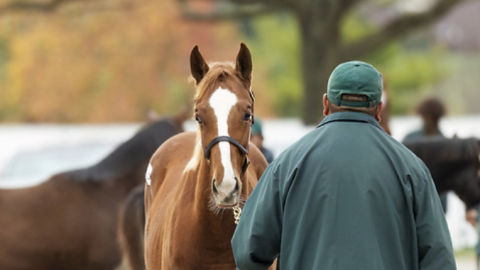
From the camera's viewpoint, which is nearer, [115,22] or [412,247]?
[412,247]

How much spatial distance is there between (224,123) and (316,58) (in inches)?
451

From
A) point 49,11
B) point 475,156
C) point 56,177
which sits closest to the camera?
point 475,156

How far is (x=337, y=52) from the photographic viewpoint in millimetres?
15508

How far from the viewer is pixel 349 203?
10.2ft

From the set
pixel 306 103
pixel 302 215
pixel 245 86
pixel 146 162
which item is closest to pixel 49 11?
pixel 306 103

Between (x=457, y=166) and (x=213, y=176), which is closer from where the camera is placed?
(x=213, y=176)

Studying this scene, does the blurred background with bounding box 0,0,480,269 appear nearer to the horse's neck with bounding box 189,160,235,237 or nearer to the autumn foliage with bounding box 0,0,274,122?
the autumn foliage with bounding box 0,0,274,122

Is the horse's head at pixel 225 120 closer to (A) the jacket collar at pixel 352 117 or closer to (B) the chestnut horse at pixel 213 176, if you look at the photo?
(B) the chestnut horse at pixel 213 176

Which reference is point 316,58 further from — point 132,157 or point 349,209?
point 349,209

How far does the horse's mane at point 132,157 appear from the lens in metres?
8.19

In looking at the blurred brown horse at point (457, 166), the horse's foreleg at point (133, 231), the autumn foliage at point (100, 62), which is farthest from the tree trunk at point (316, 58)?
the autumn foliage at point (100, 62)

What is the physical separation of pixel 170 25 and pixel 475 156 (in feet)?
62.3

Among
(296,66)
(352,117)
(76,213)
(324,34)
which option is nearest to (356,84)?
(352,117)

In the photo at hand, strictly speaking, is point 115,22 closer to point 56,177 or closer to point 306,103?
point 306,103
